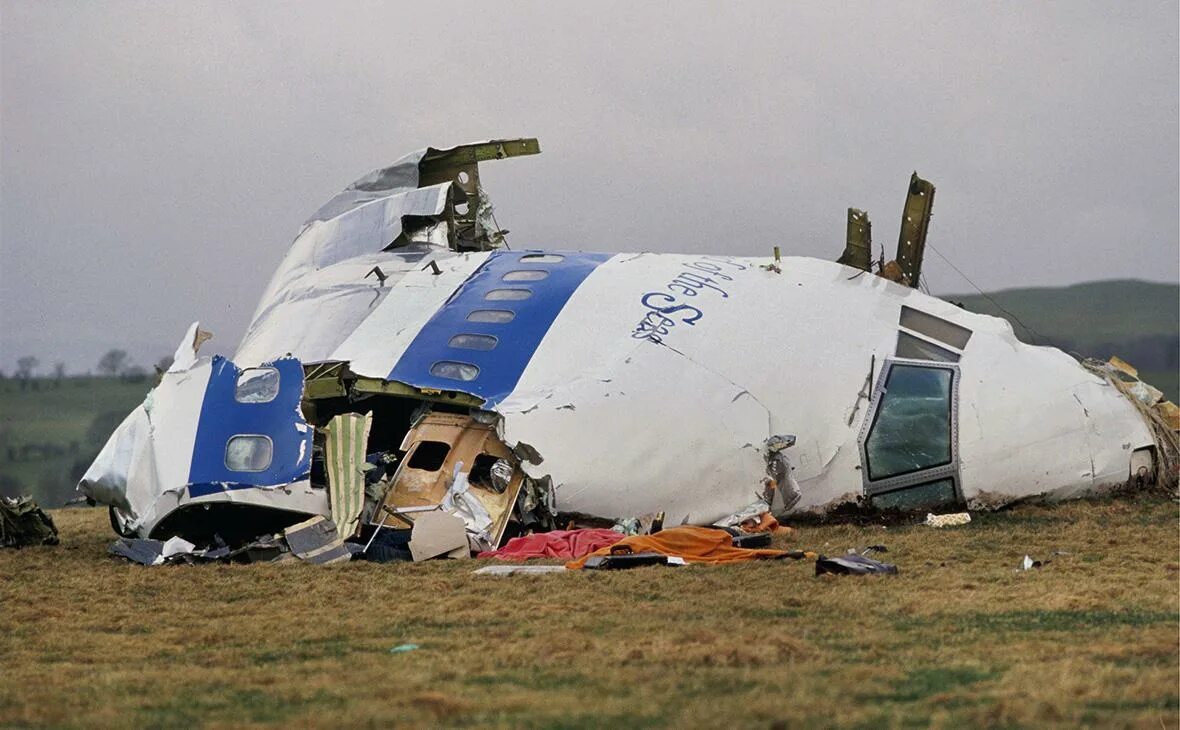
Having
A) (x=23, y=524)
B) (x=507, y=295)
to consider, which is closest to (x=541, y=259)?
(x=507, y=295)

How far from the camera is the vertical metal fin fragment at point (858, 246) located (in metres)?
27.9

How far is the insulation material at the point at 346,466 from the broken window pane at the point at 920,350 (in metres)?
7.87

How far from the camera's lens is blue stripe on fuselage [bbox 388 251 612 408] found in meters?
24.2

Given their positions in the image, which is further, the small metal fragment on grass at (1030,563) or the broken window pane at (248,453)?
the broken window pane at (248,453)

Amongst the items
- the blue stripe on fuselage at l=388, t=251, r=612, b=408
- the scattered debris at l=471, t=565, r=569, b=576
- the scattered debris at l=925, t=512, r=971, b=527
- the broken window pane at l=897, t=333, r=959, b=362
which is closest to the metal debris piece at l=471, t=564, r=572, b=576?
the scattered debris at l=471, t=565, r=569, b=576

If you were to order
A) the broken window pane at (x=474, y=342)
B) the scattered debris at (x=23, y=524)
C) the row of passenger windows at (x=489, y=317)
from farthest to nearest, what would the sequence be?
the scattered debris at (x=23, y=524) → the broken window pane at (x=474, y=342) → the row of passenger windows at (x=489, y=317)

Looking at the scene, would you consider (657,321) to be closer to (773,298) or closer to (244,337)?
(773,298)

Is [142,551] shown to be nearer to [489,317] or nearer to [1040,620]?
[489,317]

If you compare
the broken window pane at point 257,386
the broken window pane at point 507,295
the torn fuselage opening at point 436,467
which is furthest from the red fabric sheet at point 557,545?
the broken window pane at point 507,295

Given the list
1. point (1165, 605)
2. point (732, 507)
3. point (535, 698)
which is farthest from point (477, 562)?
point (535, 698)

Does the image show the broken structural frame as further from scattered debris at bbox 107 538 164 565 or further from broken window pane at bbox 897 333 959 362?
scattered debris at bbox 107 538 164 565

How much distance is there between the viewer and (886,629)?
49.0 feet

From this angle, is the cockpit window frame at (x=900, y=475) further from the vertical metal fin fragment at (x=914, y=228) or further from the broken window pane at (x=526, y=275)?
the broken window pane at (x=526, y=275)

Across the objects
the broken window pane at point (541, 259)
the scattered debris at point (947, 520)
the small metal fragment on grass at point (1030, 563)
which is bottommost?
the small metal fragment on grass at point (1030, 563)
